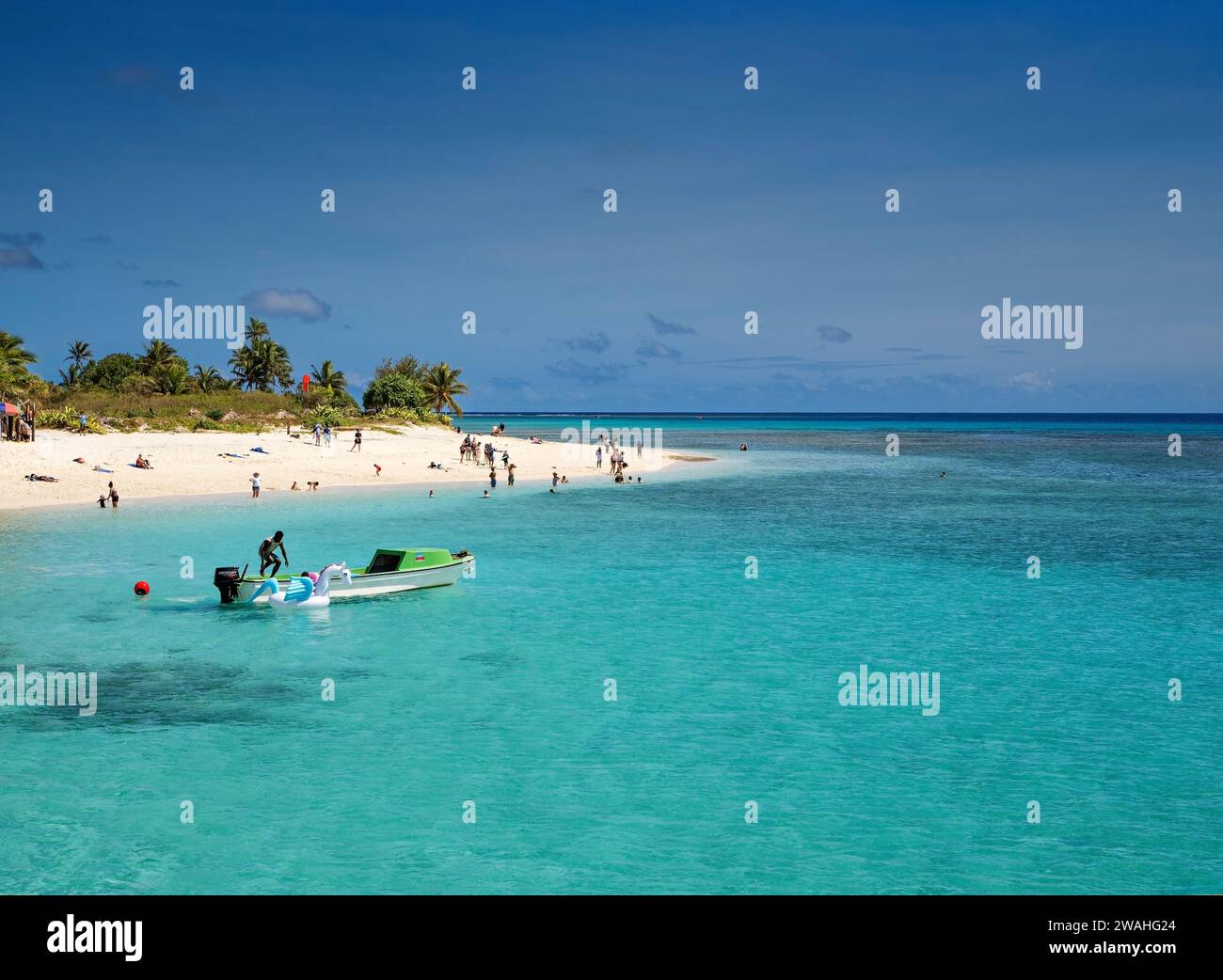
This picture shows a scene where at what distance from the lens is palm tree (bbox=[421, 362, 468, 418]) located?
133 m

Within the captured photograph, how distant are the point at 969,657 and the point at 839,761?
9.29 meters

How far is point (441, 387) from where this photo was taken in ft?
438

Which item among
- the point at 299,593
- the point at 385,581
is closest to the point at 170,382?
the point at 385,581

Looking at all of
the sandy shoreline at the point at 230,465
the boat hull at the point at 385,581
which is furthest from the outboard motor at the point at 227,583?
the sandy shoreline at the point at 230,465

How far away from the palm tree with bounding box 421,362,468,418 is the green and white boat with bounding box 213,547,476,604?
10142 centimetres

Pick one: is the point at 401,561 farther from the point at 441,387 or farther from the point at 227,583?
the point at 441,387

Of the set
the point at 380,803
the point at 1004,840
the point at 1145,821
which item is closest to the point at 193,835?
the point at 380,803

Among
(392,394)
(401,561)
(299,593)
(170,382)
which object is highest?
(170,382)

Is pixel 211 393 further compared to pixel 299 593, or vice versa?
pixel 211 393

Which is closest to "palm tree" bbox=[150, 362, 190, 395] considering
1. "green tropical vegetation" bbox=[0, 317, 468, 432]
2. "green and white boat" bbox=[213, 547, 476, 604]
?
"green tropical vegetation" bbox=[0, 317, 468, 432]

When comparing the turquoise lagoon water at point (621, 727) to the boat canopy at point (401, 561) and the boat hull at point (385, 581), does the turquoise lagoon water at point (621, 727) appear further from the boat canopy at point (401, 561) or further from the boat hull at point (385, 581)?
the boat canopy at point (401, 561)

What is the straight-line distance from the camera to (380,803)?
15.3 m

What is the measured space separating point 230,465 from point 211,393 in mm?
42641

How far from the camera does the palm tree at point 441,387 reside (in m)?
133
